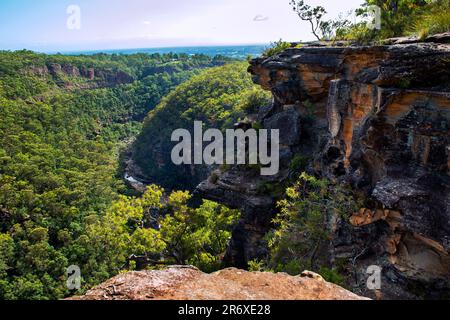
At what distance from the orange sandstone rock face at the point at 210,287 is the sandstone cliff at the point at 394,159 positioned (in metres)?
3.90

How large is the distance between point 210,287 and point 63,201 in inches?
1330

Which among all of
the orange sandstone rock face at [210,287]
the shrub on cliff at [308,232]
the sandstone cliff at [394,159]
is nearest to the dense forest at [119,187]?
the shrub on cliff at [308,232]

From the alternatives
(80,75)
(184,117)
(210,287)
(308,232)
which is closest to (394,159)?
(308,232)

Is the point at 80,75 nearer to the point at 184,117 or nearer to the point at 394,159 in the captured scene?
the point at 184,117

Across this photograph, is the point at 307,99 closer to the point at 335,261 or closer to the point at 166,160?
the point at 335,261

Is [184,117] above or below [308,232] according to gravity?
above

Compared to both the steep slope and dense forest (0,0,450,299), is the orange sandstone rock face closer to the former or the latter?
dense forest (0,0,450,299)

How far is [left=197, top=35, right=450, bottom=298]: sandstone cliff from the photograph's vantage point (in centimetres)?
863

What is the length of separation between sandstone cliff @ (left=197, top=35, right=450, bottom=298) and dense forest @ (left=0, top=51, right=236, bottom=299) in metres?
10.6

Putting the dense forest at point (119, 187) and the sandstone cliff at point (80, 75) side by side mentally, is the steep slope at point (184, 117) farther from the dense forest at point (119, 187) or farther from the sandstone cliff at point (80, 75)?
the sandstone cliff at point (80, 75)

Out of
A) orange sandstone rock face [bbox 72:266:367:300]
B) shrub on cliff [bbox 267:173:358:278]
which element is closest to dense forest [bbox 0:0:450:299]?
shrub on cliff [bbox 267:173:358:278]

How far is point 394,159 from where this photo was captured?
32.3ft

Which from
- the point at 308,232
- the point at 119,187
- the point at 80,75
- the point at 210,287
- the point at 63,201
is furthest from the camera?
the point at 80,75
